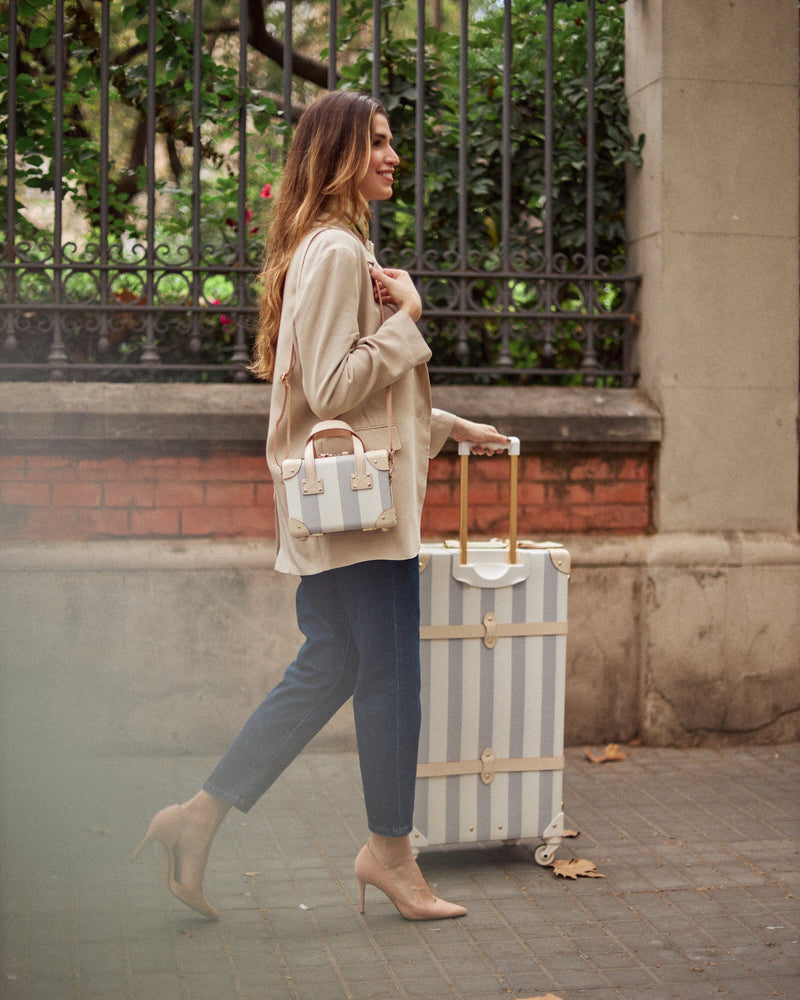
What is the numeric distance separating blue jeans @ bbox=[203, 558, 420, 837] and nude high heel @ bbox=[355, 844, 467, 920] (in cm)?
11

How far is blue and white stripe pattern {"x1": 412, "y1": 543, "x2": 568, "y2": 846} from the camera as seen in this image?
379cm

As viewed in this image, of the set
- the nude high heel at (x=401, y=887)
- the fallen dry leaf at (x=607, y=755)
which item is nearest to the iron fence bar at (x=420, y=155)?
the fallen dry leaf at (x=607, y=755)

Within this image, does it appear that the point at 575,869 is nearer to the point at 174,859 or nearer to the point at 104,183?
the point at 174,859

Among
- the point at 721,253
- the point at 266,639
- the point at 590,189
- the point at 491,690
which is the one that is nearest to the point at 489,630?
the point at 491,690

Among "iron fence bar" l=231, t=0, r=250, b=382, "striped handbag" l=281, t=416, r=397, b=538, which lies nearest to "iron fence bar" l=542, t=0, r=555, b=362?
"iron fence bar" l=231, t=0, r=250, b=382

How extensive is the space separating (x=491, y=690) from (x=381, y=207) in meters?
2.43

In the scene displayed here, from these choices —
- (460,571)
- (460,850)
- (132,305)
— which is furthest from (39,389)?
(460,850)

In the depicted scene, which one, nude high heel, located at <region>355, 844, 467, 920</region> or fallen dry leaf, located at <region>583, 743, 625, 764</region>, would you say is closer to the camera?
nude high heel, located at <region>355, 844, 467, 920</region>

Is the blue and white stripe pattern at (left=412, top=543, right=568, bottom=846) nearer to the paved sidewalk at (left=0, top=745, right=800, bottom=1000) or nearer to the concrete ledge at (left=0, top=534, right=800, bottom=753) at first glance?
the paved sidewalk at (left=0, top=745, right=800, bottom=1000)

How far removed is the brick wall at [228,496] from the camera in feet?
16.4

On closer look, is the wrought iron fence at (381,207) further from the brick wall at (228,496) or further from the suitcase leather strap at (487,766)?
the suitcase leather strap at (487,766)

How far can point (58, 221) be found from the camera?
16.7 feet

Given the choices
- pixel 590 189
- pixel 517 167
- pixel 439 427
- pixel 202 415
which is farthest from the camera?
pixel 517 167

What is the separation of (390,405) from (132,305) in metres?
2.17
